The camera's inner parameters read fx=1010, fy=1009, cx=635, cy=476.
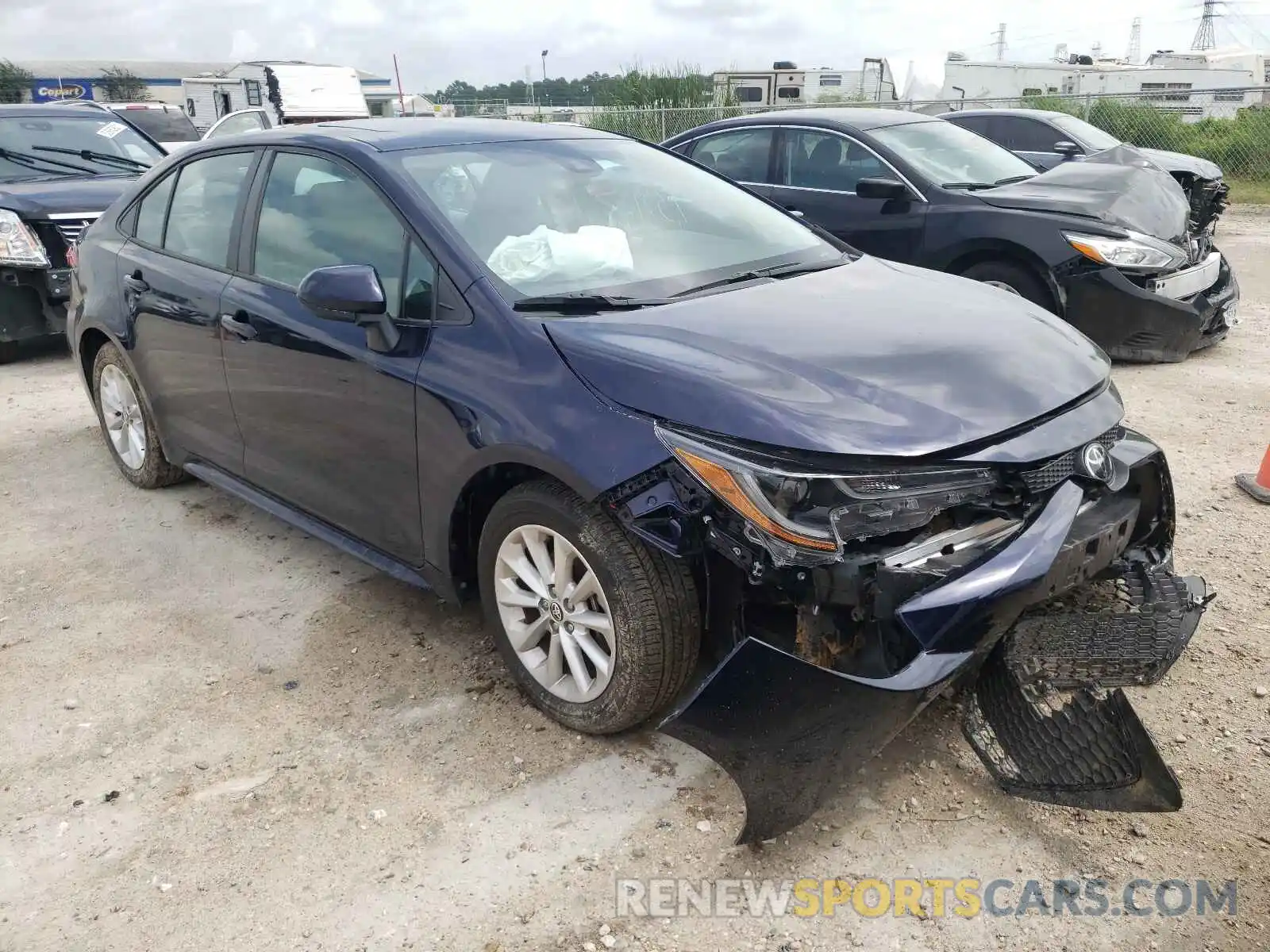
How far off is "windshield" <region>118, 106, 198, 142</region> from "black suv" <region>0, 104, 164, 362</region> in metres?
5.10

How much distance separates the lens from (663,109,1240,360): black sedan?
626 cm

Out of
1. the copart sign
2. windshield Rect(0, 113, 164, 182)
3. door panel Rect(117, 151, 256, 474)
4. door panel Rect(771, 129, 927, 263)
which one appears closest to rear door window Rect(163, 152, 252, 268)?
door panel Rect(117, 151, 256, 474)

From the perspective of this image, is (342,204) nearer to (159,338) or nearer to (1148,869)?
(159,338)

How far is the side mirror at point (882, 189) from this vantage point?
675cm

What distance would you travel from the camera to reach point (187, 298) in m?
4.05

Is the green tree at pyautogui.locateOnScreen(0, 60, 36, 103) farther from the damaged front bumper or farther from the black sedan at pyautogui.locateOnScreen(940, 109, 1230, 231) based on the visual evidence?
the damaged front bumper

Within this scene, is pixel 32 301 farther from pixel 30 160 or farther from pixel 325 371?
pixel 325 371

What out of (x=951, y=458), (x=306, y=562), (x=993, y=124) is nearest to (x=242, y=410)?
(x=306, y=562)

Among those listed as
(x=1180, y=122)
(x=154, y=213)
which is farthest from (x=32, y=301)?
(x=1180, y=122)

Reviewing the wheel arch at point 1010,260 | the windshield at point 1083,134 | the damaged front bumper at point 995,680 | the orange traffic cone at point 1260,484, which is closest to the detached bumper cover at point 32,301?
the wheel arch at point 1010,260

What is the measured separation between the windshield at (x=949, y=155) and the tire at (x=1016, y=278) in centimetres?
70

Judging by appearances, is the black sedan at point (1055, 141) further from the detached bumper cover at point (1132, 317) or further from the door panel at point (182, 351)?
the door panel at point (182, 351)

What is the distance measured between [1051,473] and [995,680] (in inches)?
20.9

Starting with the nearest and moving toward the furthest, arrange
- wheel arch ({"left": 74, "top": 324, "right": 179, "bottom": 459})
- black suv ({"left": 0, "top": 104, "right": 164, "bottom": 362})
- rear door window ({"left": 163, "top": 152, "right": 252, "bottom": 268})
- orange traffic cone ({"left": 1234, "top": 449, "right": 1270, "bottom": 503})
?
rear door window ({"left": 163, "top": 152, "right": 252, "bottom": 268}) < orange traffic cone ({"left": 1234, "top": 449, "right": 1270, "bottom": 503}) < wheel arch ({"left": 74, "top": 324, "right": 179, "bottom": 459}) < black suv ({"left": 0, "top": 104, "right": 164, "bottom": 362})
